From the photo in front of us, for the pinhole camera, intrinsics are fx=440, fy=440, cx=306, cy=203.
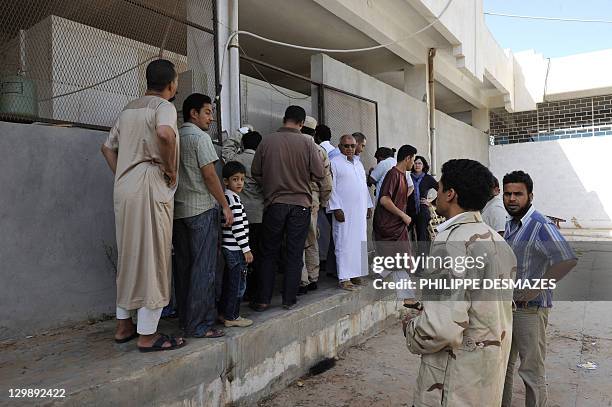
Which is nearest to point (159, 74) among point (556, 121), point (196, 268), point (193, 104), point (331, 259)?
point (193, 104)

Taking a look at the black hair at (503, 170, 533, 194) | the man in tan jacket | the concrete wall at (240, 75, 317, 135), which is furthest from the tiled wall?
the black hair at (503, 170, 533, 194)

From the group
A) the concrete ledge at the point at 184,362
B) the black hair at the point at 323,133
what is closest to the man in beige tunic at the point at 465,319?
the concrete ledge at the point at 184,362

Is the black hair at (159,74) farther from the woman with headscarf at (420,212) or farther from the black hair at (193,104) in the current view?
the woman with headscarf at (420,212)

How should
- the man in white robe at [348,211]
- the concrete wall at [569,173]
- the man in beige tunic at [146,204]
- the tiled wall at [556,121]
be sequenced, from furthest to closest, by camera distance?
1. the tiled wall at [556,121]
2. the concrete wall at [569,173]
3. the man in white robe at [348,211]
4. the man in beige tunic at [146,204]

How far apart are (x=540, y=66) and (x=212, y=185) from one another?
13.3 meters

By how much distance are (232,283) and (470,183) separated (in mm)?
1819

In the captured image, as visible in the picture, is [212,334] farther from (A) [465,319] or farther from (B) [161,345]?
(A) [465,319]

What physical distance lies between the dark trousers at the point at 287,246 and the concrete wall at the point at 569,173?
11990mm

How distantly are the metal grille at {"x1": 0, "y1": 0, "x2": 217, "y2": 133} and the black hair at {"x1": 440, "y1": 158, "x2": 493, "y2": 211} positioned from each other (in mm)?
2660

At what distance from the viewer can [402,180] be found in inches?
186

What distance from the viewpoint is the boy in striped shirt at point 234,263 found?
302cm

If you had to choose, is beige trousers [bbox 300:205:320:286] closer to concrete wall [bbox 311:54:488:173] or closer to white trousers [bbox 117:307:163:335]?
white trousers [bbox 117:307:163:335]

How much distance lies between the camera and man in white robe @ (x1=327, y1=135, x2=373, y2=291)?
445cm

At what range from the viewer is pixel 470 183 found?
5.91 ft
